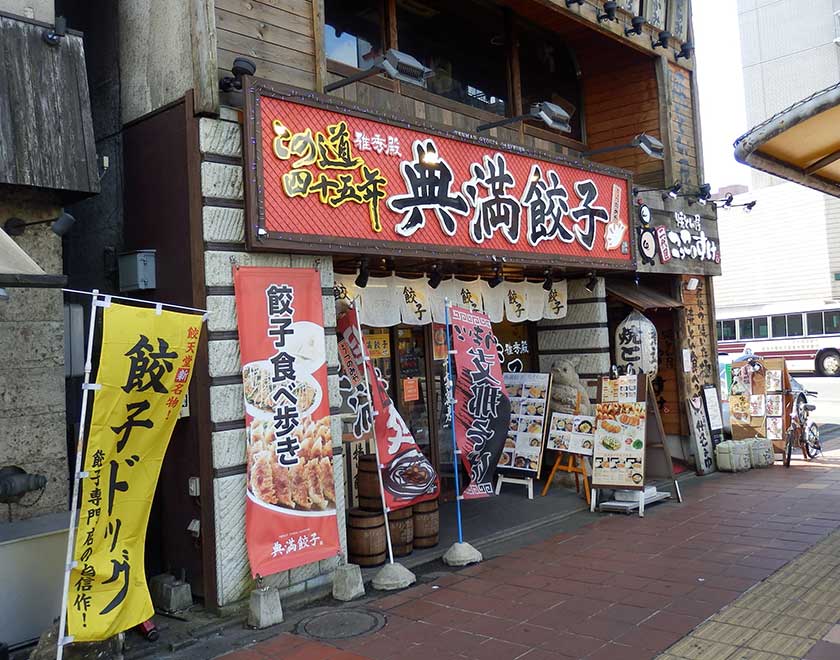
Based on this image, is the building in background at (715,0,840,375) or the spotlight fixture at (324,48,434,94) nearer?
the spotlight fixture at (324,48,434,94)

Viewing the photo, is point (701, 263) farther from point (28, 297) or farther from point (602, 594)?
point (28, 297)

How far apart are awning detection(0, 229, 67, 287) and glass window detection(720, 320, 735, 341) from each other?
32.3 metres

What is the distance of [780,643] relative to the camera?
5.29m

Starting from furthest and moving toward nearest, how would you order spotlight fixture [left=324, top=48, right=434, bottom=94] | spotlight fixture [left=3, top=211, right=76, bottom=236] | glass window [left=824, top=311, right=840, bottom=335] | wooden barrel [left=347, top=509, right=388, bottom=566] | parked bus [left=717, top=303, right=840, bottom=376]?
parked bus [left=717, top=303, right=840, bottom=376] < glass window [left=824, top=311, right=840, bottom=335] < wooden barrel [left=347, top=509, right=388, bottom=566] < spotlight fixture [left=324, top=48, right=434, bottom=94] < spotlight fixture [left=3, top=211, right=76, bottom=236]

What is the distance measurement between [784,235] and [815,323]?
7.04 metres

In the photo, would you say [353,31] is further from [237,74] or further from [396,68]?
[237,74]

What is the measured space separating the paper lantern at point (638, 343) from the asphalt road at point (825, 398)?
10.1 meters

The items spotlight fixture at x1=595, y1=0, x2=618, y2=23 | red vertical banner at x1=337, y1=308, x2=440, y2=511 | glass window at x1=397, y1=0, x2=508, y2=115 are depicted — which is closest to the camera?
red vertical banner at x1=337, y1=308, x2=440, y2=511

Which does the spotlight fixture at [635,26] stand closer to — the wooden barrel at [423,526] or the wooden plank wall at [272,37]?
the wooden plank wall at [272,37]

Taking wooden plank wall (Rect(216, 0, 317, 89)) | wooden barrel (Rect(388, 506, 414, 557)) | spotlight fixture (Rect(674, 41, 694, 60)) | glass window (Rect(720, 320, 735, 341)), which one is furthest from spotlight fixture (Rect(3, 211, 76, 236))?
glass window (Rect(720, 320, 735, 341))

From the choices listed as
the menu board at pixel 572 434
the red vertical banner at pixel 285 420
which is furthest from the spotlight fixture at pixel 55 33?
the menu board at pixel 572 434

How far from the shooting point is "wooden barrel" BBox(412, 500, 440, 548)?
26.7 feet

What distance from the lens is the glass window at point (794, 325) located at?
98.1 feet

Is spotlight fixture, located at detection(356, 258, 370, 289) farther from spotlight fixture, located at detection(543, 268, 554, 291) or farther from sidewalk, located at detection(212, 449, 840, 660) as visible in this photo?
spotlight fixture, located at detection(543, 268, 554, 291)
